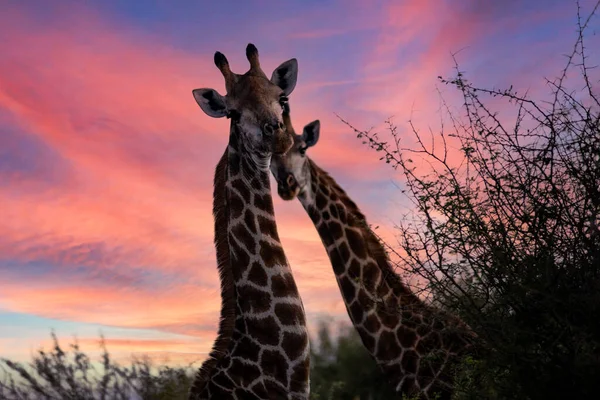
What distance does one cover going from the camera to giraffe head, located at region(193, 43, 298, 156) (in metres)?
7.08

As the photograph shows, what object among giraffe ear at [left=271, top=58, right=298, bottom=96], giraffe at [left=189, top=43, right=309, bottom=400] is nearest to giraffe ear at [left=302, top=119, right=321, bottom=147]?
giraffe ear at [left=271, top=58, right=298, bottom=96]

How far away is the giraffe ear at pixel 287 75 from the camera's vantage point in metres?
8.24

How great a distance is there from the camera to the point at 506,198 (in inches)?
235

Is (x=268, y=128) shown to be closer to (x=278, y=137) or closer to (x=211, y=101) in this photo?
(x=278, y=137)

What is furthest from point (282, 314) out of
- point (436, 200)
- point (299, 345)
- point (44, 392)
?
point (44, 392)

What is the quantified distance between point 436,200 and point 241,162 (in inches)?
86.2

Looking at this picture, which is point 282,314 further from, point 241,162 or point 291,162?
point 291,162

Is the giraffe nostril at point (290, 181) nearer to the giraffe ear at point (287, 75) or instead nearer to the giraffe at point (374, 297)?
the giraffe at point (374, 297)

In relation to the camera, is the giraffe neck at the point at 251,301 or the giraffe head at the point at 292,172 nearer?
the giraffe neck at the point at 251,301

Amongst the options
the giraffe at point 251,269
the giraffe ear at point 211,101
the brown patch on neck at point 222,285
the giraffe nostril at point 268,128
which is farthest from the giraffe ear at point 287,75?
the giraffe nostril at point 268,128

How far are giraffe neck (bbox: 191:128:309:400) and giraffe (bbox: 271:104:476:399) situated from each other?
1.09 meters

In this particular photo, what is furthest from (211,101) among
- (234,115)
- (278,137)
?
(278,137)

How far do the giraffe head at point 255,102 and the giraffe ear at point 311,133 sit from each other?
233 cm

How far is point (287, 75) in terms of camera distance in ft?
27.1
